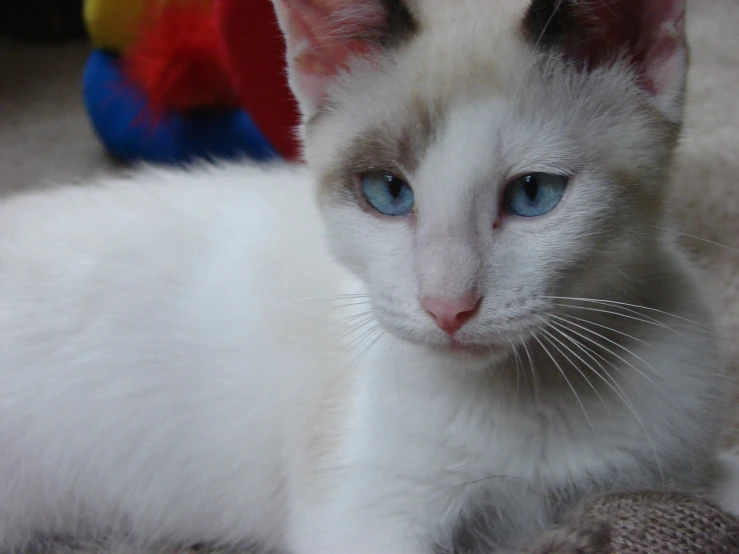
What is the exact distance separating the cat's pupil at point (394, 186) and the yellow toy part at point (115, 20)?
4.11 feet

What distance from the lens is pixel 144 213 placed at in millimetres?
1152

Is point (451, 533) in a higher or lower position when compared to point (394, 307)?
lower

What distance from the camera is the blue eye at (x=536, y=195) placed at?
0.69 meters

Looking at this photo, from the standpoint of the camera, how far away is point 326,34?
0.82m

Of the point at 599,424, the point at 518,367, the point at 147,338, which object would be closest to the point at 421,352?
the point at 518,367

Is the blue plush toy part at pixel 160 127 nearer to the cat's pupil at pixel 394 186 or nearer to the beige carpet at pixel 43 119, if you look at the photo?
the beige carpet at pixel 43 119

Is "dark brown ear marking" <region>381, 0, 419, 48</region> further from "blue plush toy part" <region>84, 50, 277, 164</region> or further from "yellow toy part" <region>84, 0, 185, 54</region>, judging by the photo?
"yellow toy part" <region>84, 0, 185, 54</region>

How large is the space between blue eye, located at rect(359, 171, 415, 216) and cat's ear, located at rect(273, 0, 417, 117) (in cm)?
14

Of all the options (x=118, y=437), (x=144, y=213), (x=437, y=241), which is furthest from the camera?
(x=144, y=213)

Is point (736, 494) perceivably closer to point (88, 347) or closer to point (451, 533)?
point (451, 533)

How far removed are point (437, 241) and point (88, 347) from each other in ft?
2.03

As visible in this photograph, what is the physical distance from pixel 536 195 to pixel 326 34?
307 mm

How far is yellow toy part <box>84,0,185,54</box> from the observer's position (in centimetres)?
177

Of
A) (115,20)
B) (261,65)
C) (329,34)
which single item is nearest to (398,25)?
(329,34)
